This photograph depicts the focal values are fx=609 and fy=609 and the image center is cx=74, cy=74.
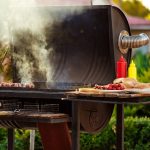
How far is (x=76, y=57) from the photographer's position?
611cm

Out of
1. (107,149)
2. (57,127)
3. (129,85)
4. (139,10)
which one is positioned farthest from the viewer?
(139,10)

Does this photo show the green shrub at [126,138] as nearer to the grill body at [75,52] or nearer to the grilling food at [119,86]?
the grill body at [75,52]

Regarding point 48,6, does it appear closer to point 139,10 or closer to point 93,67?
point 93,67

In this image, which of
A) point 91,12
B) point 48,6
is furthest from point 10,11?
point 91,12

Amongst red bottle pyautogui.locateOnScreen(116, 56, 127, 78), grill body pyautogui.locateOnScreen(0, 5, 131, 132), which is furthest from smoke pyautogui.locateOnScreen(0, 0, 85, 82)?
red bottle pyautogui.locateOnScreen(116, 56, 127, 78)

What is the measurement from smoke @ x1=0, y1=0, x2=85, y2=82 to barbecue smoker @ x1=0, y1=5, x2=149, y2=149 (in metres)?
A: 0.01

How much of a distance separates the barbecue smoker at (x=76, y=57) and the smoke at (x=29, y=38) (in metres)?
0.01

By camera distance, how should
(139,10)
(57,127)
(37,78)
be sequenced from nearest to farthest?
(57,127)
(37,78)
(139,10)

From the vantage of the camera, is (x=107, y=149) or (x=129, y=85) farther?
(x=107, y=149)

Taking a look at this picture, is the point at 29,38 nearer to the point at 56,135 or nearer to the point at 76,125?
the point at 56,135

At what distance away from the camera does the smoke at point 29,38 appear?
6.15 meters

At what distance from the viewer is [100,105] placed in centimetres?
546

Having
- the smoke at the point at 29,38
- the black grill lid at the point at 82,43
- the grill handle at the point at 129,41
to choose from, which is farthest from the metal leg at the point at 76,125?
the smoke at the point at 29,38

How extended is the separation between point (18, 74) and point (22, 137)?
45.3 inches
